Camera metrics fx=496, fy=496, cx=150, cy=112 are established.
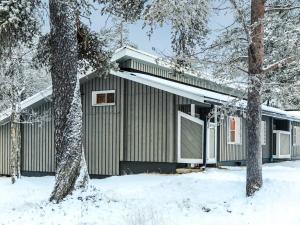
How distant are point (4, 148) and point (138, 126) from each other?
7.73m

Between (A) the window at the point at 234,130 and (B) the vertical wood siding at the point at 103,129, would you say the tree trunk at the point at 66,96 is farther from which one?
(A) the window at the point at 234,130

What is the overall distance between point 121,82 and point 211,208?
9228 millimetres

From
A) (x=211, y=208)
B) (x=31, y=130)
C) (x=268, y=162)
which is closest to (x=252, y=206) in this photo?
(x=211, y=208)

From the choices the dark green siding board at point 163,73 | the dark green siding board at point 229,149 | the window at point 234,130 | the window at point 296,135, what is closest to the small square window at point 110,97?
the dark green siding board at point 163,73

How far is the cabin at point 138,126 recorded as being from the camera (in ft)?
59.5

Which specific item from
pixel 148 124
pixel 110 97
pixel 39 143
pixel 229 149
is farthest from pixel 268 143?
pixel 39 143

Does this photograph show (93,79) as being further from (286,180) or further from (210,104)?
(286,180)

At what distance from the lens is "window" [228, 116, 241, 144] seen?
2189 centimetres

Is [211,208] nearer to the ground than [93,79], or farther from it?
nearer to the ground

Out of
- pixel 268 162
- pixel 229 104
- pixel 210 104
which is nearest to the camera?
pixel 229 104

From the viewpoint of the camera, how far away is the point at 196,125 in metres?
18.6

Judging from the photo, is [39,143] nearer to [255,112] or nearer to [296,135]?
[255,112]

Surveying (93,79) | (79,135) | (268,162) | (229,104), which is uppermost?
(93,79)

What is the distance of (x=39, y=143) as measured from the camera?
21.7 meters
